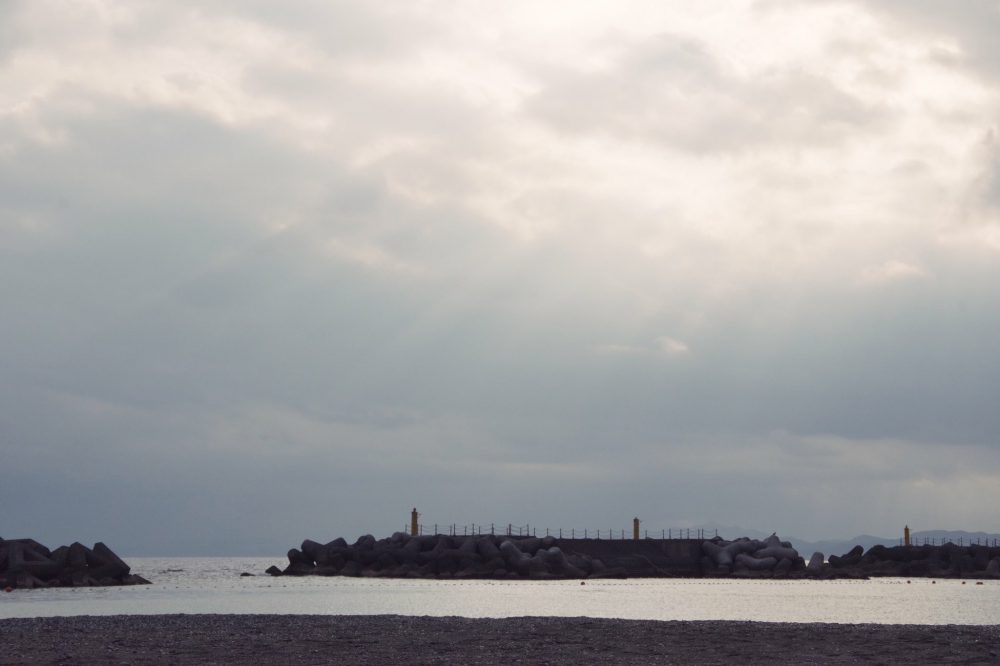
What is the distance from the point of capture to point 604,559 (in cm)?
7288

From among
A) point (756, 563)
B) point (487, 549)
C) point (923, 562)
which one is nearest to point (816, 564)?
point (756, 563)

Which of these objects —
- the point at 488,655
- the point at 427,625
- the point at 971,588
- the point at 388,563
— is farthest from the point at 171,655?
the point at 971,588

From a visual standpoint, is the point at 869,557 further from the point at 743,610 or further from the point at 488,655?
the point at 488,655

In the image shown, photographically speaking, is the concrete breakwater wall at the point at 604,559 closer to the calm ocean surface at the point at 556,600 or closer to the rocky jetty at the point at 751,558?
the rocky jetty at the point at 751,558

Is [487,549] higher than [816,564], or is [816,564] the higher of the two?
[487,549]

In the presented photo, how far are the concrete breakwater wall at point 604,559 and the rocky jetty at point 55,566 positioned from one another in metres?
14.2

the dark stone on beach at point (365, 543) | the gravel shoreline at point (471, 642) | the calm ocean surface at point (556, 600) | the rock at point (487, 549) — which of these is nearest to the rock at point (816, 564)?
the calm ocean surface at point (556, 600)

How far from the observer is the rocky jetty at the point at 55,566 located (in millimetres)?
53031

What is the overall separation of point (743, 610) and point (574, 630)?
53.2 feet

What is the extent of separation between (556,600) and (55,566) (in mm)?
24694

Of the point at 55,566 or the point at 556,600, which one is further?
the point at 55,566

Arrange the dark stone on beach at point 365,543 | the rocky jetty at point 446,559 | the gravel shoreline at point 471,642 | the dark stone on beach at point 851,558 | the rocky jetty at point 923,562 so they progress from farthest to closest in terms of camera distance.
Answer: the dark stone on beach at point 851,558 < the rocky jetty at point 923,562 < the dark stone on beach at point 365,543 < the rocky jetty at point 446,559 < the gravel shoreline at point 471,642

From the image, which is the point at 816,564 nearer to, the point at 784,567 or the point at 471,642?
the point at 784,567

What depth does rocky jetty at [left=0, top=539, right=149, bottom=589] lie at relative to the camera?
53.0m
